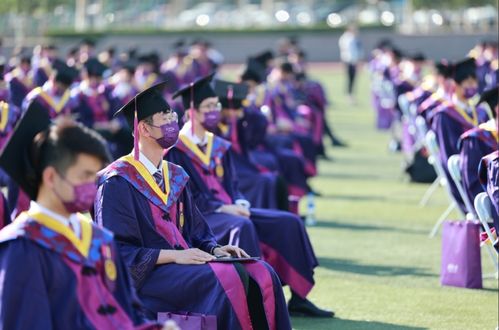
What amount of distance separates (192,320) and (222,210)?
2.36m

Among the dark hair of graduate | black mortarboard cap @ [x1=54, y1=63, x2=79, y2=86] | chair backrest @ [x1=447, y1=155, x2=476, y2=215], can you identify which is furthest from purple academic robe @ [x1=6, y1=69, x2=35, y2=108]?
the dark hair of graduate

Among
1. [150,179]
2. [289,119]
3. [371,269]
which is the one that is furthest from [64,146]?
[289,119]

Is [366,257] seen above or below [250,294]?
below

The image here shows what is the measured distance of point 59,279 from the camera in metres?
5.15

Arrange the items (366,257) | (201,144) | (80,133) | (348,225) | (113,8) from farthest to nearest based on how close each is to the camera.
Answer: (113,8) → (348,225) → (366,257) → (201,144) → (80,133)

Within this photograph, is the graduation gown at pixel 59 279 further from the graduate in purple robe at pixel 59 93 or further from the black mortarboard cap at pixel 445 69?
the graduate in purple robe at pixel 59 93

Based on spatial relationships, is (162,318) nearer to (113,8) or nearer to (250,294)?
(250,294)

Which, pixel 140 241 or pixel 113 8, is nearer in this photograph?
pixel 140 241

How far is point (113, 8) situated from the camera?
67250 millimetres

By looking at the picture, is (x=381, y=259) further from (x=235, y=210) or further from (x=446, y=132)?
(x=235, y=210)

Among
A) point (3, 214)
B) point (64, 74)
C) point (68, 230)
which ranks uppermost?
point (68, 230)

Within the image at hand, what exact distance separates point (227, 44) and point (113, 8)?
54.6ft

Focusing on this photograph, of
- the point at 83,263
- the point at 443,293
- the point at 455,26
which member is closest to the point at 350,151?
the point at 443,293

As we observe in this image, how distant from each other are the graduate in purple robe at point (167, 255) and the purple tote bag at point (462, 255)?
10.3ft
